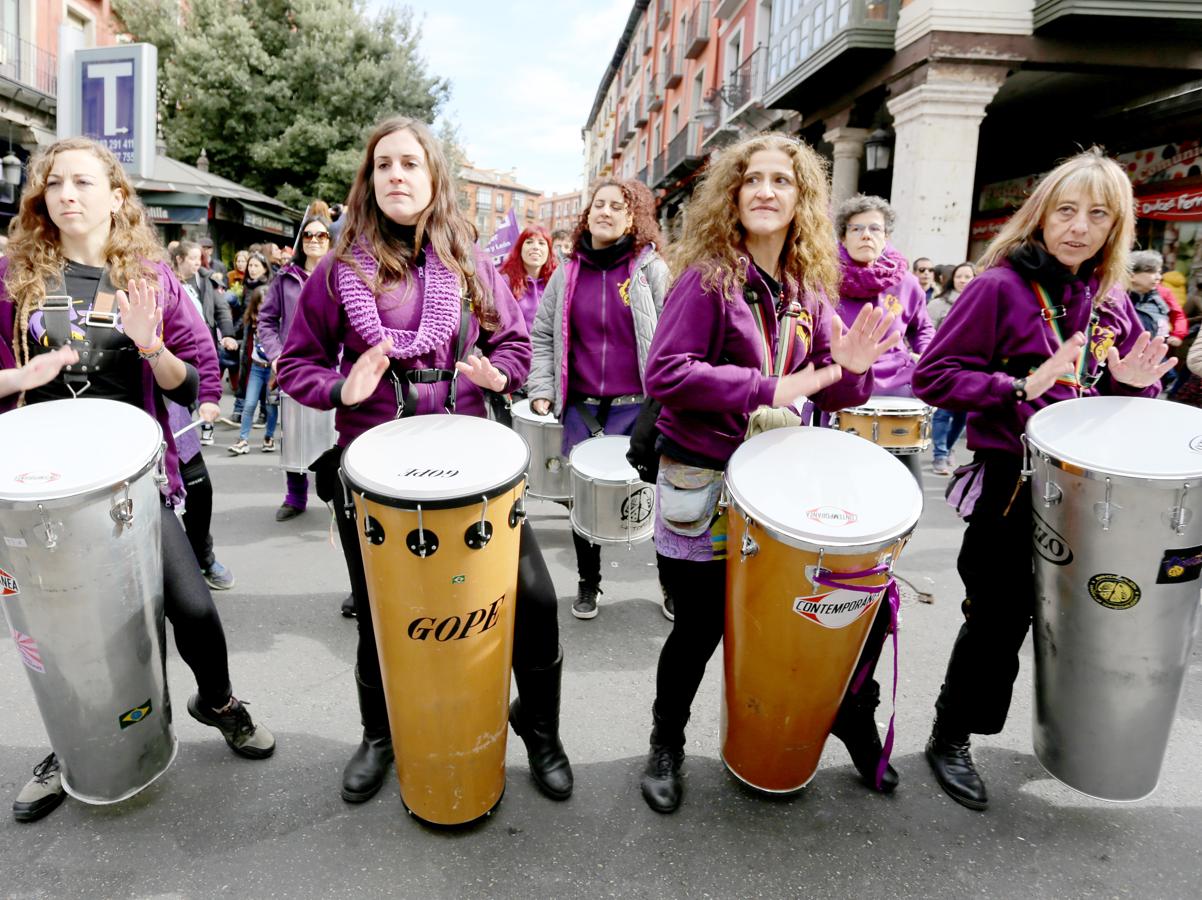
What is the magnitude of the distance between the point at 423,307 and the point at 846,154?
1172cm

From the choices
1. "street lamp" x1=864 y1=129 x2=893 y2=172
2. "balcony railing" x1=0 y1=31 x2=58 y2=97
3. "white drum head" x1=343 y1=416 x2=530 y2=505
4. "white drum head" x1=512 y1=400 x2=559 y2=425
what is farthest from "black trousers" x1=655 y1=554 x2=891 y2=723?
"balcony railing" x1=0 y1=31 x2=58 y2=97

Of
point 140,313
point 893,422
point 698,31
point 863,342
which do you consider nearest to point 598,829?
point 863,342

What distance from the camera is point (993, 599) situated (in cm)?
239

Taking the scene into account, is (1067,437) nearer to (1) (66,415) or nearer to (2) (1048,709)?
(2) (1048,709)

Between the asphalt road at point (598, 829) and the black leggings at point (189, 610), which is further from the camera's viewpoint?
the black leggings at point (189, 610)

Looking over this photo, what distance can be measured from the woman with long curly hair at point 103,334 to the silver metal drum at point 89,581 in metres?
0.12

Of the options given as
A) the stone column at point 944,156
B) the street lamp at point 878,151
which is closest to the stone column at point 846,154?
the street lamp at point 878,151

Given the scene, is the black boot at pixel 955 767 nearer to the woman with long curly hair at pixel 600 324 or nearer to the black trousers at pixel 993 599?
the black trousers at pixel 993 599

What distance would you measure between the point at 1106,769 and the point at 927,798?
0.49m

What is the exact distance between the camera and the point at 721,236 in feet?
7.41

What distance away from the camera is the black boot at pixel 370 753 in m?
2.34

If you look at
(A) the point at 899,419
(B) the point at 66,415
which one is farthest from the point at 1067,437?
(B) the point at 66,415

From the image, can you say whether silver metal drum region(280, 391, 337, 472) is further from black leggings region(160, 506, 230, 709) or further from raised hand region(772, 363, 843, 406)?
raised hand region(772, 363, 843, 406)

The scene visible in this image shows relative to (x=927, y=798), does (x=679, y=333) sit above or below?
above
